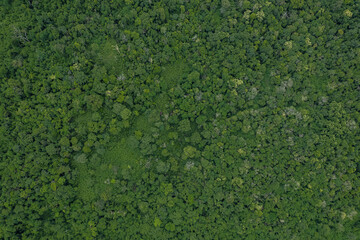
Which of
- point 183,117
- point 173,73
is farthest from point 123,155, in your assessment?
point 173,73

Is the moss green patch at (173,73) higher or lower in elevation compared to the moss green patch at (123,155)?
higher

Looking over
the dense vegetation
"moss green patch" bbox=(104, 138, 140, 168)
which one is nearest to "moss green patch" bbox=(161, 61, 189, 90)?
the dense vegetation

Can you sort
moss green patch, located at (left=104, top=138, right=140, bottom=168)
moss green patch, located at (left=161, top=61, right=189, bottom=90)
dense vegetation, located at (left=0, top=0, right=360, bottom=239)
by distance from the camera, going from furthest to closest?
moss green patch, located at (left=161, top=61, right=189, bottom=90)
moss green patch, located at (left=104, top=138, right=140, bottom=168)
dense vegetation, located at (left=0, top=0, right=360, bottom=239)

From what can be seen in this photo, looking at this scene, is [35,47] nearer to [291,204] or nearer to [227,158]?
[227,158]

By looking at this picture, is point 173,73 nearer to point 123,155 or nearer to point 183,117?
point 183,117

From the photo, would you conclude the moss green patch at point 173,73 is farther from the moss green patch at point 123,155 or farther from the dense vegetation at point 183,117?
the moss green patch at point 123,155

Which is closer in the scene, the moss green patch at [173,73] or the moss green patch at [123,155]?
the moss green patch at [123,155]

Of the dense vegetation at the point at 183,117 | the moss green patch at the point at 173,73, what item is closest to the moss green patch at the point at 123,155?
the dense vegetation at the point at 183,117

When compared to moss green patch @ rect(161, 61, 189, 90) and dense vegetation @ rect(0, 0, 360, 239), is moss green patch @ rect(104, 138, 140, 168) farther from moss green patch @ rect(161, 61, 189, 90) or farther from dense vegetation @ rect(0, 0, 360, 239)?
moss green patch @ rect(161, 61, 189, 90)
